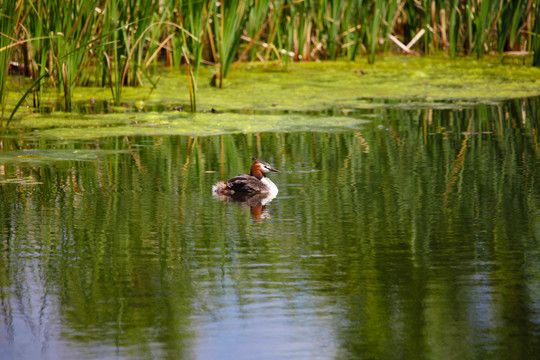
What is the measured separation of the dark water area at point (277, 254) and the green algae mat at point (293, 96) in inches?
40.8

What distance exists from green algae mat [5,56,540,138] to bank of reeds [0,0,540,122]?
217 mm

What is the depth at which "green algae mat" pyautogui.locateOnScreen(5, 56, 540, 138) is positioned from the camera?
7793mm

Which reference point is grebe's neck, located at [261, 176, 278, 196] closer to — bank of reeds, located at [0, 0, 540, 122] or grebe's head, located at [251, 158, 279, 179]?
grebe's head, located at [251, 158, 279, 179]

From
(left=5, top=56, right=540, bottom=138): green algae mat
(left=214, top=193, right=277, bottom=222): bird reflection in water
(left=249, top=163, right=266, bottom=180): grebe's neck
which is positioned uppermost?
(left=5, top=56, right=540, bottom=138): green algae mat

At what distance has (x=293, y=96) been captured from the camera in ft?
31.3

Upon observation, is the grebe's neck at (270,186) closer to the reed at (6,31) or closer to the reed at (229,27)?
the reed at (6,31)

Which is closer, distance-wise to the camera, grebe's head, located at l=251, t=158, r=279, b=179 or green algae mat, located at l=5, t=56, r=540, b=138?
grebe's head, located at l=251, t=158, r=279, b=179

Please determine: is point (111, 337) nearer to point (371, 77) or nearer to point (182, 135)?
point (182, 135)

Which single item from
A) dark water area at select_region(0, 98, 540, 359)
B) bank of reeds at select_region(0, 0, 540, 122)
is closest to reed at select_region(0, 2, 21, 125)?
bank of reeds at select_region(0, 0, 540, 122)

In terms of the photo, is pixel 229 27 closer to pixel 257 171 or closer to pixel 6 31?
pixel 6 31

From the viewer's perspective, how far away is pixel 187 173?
5816 mm

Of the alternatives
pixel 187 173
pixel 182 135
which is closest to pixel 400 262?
pixel 187 173

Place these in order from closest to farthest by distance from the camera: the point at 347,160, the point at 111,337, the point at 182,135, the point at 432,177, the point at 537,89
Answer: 1. the point at 111,337
2. the point at 432,177
3. the point at 347,160
4. the point at 182,135
5. the point at 537,89

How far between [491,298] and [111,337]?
4.41 ft
